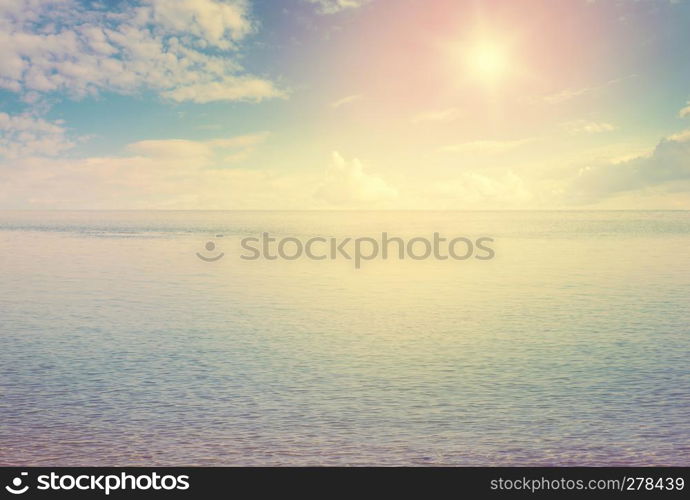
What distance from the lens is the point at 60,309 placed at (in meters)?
35.1

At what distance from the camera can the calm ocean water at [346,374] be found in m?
15.1

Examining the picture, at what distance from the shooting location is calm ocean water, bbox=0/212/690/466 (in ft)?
49.5

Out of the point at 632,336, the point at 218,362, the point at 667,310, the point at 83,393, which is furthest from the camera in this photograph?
the point at 667,310

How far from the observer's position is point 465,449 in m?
15.0

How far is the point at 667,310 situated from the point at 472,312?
10150 millimetres

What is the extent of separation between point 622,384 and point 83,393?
16.6 metres

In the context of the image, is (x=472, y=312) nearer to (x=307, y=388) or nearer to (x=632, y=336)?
(x=632, y=336)

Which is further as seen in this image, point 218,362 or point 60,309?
point 60,309

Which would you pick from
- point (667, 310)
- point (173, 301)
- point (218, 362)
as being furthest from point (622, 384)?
point (173, 301)

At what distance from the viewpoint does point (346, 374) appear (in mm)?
21812
